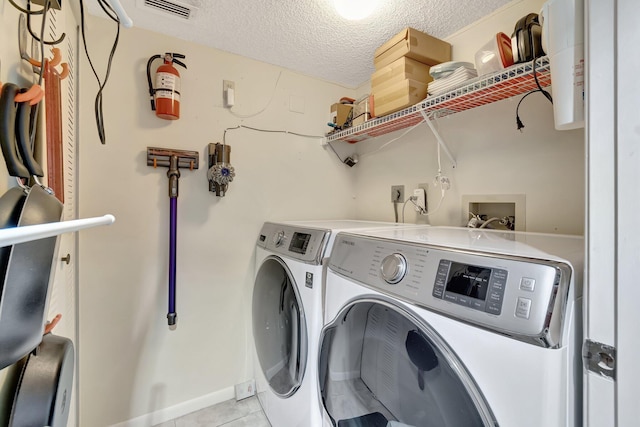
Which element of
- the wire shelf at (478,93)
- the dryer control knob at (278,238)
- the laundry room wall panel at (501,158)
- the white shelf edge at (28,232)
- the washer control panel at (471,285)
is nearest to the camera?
the white shelf edge at (28,232)

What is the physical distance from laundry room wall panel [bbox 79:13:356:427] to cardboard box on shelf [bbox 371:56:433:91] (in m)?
0.67

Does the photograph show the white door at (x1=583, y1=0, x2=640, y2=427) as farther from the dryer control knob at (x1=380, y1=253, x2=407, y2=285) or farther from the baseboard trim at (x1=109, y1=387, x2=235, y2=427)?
the baseboard trim at (x1=109, y1=387, x2=235, y2=427)

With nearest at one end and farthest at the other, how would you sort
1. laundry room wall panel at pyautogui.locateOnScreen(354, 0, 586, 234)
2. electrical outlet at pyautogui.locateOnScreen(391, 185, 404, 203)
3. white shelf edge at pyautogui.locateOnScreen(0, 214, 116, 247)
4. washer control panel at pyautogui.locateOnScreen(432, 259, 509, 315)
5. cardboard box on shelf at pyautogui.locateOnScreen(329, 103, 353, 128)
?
white shelf edge at pyautogui.locateOnScreen(0, 214, 116, 247) → washer control panel at pyautogui.locateOnScreen(432, 259, 509, 315) → laundry room wall panel at pyautogui.locateOnScreen(354, 0, 586, 234) → electrical outlet at pyautogui.locateOnScreen(391, 185, 404, 203) → cardboard box on shelf at pyautogui.locateOnScreen(329, 103, 353, 128)

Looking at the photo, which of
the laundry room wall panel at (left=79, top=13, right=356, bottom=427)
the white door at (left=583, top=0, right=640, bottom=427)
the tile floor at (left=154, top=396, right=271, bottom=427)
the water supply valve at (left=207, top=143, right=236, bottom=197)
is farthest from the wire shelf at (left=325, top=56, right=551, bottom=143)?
the tile floor at (left=154, top=396, right=271, bottom=427)

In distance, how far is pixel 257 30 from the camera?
146 cm

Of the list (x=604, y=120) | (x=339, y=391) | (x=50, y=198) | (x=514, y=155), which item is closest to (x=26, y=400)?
(x=50, y=198)

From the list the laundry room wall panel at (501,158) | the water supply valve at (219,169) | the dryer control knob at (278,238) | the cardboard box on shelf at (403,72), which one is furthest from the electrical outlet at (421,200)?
the water supply valve at (219,169)

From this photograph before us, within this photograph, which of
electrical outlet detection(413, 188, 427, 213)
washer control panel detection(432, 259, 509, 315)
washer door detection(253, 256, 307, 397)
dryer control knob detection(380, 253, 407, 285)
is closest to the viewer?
washer control panel detection(432, 259, 509, 315)

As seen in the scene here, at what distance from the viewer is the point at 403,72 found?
4.36 feet

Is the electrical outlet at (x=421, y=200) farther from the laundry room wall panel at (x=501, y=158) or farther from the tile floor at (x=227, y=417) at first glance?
the tile floor at (x=227, y=417)

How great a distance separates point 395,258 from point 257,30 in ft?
4.56

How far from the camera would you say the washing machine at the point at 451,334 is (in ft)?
1.61

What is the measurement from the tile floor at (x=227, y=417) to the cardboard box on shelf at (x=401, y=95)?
5.92 ft

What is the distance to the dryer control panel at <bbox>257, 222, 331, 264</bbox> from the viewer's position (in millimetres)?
1148
